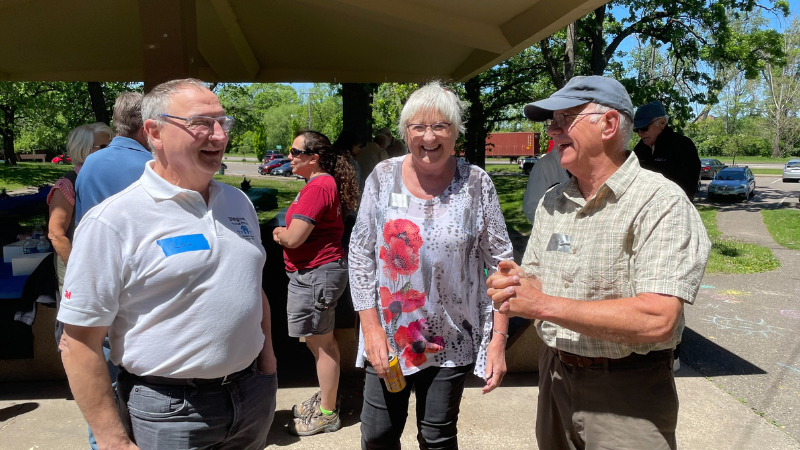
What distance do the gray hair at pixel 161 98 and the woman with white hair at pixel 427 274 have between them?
0.84 metres

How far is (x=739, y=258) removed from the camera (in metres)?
8.84

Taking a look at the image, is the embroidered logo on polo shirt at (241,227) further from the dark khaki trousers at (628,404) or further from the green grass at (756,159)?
the green grass at (756,159)

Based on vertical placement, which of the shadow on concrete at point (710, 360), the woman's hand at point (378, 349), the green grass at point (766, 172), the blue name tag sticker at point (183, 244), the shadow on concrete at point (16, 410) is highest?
the blue name tag sticker at point (183, 244)

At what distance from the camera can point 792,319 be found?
5.61 metres

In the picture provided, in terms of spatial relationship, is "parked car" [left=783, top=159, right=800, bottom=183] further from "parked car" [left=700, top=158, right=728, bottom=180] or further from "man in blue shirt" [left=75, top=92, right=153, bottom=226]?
"man in blue shirt" [left=75, top=92, right=153, bottom=226]

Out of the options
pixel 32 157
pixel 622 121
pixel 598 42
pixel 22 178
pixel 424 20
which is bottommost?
pixel 22 178

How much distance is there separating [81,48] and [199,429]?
236 inches

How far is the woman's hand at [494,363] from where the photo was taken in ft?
7.20

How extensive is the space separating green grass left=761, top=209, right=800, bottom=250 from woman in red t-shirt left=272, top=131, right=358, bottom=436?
1052 cm

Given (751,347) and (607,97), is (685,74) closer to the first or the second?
(751,347)

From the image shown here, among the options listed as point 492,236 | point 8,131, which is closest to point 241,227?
point 492,236

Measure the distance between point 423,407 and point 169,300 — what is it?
A: 1177 millimetres

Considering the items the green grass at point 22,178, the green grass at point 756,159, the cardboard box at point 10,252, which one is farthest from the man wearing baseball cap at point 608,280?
the green grass at point 756,159

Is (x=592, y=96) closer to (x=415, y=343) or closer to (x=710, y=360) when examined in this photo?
(x=415, y=343)
